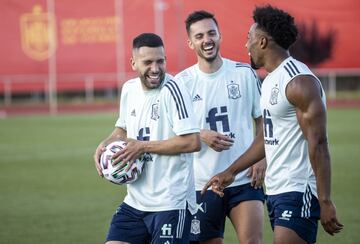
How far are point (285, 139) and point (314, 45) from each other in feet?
85.7

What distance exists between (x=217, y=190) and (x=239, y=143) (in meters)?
0.86

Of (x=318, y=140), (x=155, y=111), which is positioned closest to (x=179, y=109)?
(x=155, y=111)

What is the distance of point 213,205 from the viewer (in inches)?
319

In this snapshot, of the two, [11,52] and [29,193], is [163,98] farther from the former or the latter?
[11,52]

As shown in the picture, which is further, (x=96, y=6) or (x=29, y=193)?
(x=96, y=6)

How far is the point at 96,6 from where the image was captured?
34875 mm

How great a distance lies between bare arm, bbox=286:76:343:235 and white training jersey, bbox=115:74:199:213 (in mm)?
988

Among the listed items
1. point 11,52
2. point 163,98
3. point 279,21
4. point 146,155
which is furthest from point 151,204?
point 11,52

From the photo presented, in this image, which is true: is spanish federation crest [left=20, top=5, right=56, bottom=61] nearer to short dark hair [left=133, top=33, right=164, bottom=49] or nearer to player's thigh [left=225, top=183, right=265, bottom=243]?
player's thigh [left=225, top=183, right=265, bottom=243]

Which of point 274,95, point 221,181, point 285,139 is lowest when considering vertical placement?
point 221,181

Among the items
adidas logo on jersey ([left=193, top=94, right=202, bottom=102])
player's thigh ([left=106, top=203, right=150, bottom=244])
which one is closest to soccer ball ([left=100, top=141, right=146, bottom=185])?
player's thigh ([left=106, top=203, right=150, bottom=244])

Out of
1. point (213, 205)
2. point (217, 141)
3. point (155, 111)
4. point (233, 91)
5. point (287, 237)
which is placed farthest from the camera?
point (233, 91)

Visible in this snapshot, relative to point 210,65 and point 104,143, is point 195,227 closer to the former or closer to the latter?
point 104,143

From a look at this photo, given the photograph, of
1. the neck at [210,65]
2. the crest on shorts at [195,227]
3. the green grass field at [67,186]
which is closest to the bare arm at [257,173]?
the crest on shorts at [195,227]
